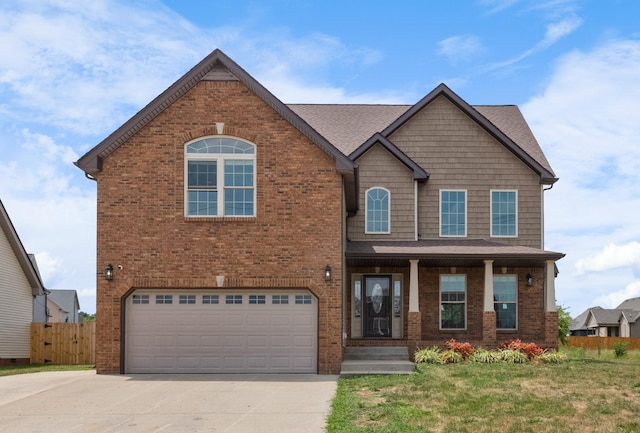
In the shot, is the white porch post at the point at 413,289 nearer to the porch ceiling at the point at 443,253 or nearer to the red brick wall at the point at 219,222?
the porch ceiling at the point at 443,253

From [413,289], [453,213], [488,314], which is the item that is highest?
[453,213]

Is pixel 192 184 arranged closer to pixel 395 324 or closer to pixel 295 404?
pixel 295 404

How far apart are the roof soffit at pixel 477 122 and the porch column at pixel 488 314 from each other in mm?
4378

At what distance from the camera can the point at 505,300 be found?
25.7m

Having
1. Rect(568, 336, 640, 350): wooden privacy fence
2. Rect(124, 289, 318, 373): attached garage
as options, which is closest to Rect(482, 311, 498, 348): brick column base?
Rect(124, 289, 318, 373): attached garage

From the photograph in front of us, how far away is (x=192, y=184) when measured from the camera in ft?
63.2

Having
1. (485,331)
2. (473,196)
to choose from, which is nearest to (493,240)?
(473,196)

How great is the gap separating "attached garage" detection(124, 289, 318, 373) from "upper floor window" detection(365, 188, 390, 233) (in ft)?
24.3

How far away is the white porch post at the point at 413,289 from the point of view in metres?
23.4

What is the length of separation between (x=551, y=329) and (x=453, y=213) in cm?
512

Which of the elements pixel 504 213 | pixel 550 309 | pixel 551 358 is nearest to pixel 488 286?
pixel 550 309

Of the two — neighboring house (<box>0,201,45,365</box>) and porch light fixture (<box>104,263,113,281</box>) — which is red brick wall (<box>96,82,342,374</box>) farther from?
neighboring house (<box>0,201,45,365</box>)

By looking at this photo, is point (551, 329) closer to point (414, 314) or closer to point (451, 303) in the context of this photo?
point (451, 303)

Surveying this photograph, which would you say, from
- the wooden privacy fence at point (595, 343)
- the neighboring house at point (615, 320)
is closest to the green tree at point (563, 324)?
the wooden privacy fence at point (595, 343)
